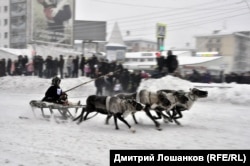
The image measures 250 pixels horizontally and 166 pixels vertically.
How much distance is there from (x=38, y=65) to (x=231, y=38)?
62.1 meters

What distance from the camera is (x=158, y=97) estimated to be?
10.5 metres

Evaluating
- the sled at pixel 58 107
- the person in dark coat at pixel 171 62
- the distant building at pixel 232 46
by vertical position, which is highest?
the distant building at pixel 232 46

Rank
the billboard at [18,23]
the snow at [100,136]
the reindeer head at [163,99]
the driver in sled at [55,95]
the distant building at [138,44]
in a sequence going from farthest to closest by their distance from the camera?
1. the distant building at [138,44]
2. the billboard at [18,23]
3. the driver in sled at [55,95]
4. the reindeer head at [163,99]
5. the snow at [100,136]

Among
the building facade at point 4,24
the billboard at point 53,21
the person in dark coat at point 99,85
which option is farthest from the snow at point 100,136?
the building facade at point 4,24

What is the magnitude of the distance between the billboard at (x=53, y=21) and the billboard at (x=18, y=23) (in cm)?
217

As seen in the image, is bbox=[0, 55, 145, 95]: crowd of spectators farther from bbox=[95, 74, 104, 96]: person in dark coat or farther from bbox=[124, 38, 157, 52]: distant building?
bbox=[124, 38, 157, 52]: distant building

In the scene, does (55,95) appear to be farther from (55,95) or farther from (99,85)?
(99,85)

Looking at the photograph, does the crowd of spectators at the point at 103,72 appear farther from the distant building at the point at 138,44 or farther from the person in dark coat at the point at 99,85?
the distant building at the point at 138,44

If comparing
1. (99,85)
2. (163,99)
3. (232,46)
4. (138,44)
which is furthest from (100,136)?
(138,44)

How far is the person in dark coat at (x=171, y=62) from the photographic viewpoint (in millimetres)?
17281

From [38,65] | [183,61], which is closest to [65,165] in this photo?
[38,65]

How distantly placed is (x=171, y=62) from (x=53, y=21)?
39538 millimetres

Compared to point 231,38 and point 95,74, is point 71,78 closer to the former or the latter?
point 95,74

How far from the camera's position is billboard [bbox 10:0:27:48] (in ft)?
180
